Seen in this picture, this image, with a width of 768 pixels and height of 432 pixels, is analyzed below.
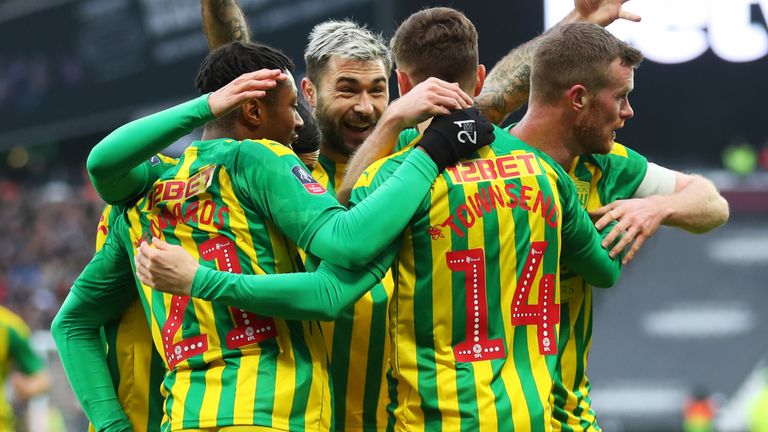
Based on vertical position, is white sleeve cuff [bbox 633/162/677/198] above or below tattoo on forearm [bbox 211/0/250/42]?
below

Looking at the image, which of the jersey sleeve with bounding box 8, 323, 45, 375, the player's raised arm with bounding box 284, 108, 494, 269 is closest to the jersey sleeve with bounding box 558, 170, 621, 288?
the player's raised arm with bounding box 284, 108, 494, 269

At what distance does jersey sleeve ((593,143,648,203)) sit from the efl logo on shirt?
1035 mm

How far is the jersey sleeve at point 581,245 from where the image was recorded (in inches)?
139

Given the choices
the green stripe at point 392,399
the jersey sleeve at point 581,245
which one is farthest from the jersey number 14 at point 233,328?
the jersey sleeve at point 581,245

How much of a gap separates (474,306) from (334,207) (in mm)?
484

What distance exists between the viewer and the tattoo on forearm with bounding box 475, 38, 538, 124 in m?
4.45

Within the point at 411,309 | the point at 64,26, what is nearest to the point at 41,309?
the point at 64,26

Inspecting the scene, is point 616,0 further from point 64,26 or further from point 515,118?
point 64,26

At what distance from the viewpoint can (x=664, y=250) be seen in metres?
18.2

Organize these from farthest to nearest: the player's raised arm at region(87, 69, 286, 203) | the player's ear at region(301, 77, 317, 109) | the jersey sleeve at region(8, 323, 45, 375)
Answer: the jersey sleeve at region(8, 323, 45, 375), the player's ear at region(301, 77, 317, 109), the player's raised arm at region(87, 69, 286, 203)

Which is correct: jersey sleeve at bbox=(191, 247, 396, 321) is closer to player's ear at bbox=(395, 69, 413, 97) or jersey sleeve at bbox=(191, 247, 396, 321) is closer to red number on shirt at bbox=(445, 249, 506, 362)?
red number on shirt at bbox=(445, 249, 506, 362)

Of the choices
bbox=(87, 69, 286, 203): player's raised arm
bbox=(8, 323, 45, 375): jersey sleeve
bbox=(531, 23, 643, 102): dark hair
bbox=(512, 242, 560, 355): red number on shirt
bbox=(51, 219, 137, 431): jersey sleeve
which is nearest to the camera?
bbox=(87, 69, 286, 203): player's raised arm

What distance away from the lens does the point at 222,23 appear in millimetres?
4691

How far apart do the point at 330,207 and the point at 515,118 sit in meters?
7.14
